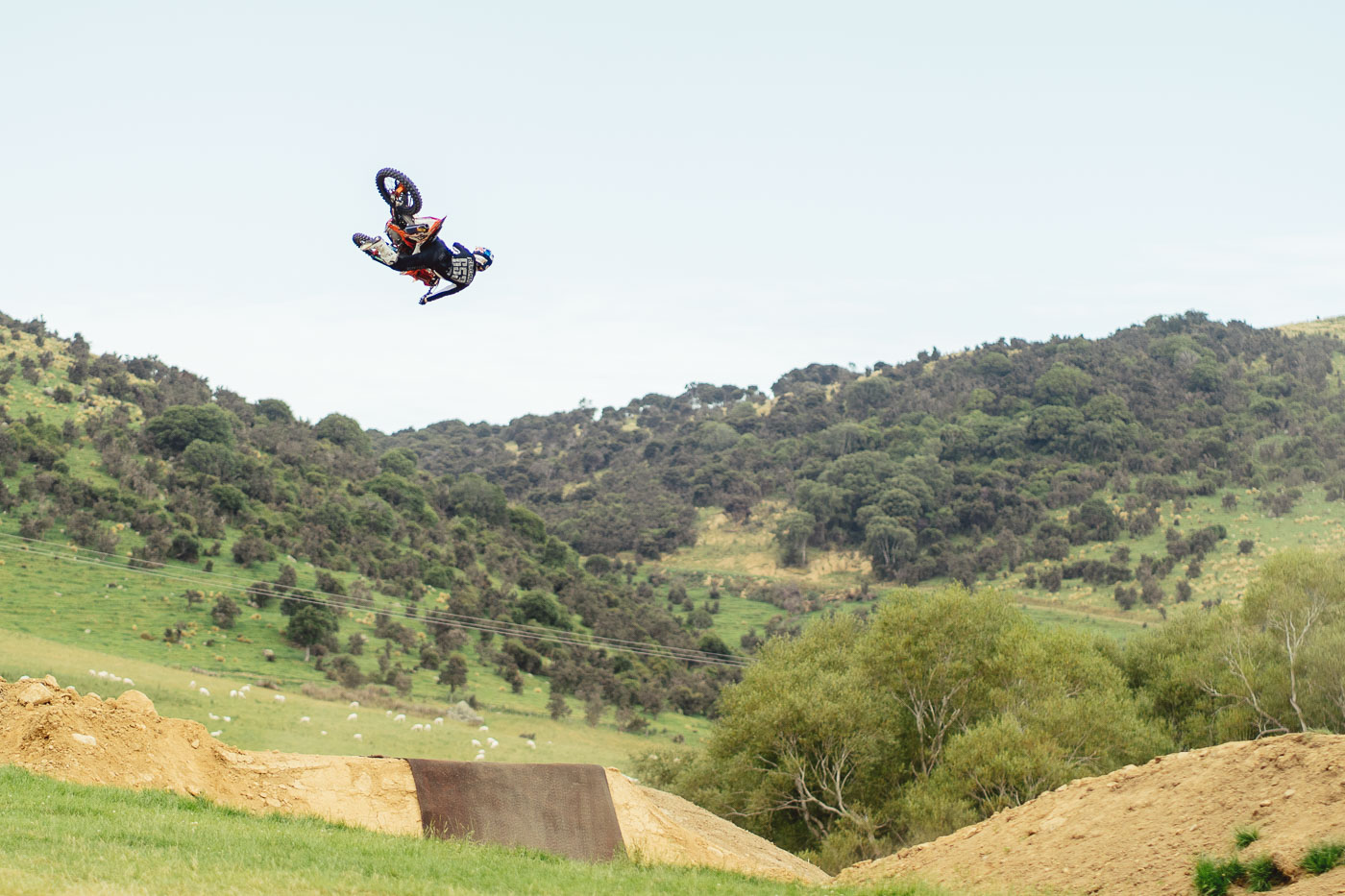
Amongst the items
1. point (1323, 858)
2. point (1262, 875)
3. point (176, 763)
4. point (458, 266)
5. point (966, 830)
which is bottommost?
point (966, 830)

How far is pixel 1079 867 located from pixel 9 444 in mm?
65417

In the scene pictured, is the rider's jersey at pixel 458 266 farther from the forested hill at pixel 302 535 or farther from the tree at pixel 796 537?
the tree at pixel 796 537

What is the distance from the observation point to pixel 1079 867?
17000 mm

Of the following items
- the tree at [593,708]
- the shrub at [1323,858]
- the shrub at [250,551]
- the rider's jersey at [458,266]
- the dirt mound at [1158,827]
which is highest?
the rider's jersey at [458,266]

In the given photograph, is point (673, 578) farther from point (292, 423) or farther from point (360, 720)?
point (360, 720)

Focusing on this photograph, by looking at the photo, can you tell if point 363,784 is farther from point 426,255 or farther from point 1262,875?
point 1262,875

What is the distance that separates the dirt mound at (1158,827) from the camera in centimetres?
1507

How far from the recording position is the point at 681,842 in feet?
70.3

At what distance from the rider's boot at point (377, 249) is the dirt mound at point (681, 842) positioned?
11.1m

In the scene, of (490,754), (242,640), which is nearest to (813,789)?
(490,754)

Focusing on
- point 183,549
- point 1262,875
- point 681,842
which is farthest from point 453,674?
point 1262,875

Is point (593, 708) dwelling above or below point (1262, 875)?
below

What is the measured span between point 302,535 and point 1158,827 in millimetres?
64507

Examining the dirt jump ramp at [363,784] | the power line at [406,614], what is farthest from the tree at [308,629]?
the dirt jump ramp at [363,784]
